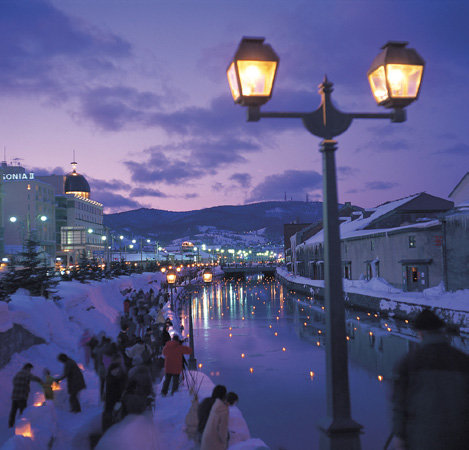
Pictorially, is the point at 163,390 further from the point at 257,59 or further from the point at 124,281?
the point at 124,281

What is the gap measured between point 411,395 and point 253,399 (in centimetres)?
1247

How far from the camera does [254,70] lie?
4.66m

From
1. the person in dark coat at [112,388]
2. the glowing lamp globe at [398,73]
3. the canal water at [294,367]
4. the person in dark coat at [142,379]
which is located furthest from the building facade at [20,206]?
the glowing lamp globe at [398,73]

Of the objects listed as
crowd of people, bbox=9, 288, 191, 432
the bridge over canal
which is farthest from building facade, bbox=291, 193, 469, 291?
the bridge over canal

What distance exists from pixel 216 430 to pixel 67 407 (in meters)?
6.28

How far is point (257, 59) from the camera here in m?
4.64

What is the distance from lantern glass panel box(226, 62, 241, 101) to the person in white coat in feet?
Result: 13.9

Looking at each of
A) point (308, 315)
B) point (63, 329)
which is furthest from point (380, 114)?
point (308, 315)

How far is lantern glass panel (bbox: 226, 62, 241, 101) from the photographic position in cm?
472

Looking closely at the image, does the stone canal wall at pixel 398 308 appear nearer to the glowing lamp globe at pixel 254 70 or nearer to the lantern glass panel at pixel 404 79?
the lantern glass panel at pixel 404 79

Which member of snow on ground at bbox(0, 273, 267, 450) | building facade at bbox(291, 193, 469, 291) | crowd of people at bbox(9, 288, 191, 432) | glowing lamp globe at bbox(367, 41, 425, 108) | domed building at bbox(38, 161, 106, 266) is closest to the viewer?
glowing lamp globe at bbox(367, 41, 425, 108)

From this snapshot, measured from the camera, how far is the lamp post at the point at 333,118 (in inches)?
179

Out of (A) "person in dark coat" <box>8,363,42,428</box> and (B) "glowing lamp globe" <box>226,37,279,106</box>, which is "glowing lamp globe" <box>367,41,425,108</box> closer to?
(B) "glowing lamp globe" <box>226,37,279,106</box>

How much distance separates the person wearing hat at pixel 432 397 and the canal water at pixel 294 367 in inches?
11.9
